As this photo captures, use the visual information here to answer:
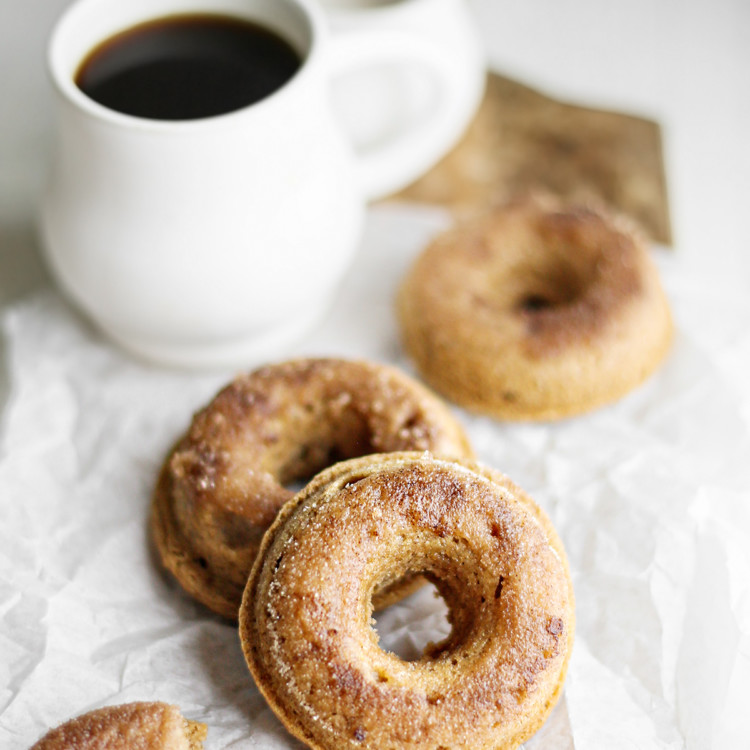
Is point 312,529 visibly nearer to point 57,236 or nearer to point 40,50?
point 57,236

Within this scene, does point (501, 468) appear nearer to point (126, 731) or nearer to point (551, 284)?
point (551, 284)

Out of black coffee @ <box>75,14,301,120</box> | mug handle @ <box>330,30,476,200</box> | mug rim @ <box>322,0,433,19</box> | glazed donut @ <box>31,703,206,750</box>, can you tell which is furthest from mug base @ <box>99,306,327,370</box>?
glazed donut @ <box>31,703,206,750</box>

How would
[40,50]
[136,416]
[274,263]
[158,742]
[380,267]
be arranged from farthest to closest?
[40,50] < [380,267] < [136,416] < [274,263] < [158,742]

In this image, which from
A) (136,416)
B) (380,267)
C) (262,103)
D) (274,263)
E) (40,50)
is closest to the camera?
(262,103)

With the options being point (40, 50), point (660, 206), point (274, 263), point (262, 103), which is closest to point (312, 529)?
point (274, 263)

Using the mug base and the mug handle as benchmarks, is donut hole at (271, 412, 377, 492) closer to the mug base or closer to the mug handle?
the mug base
